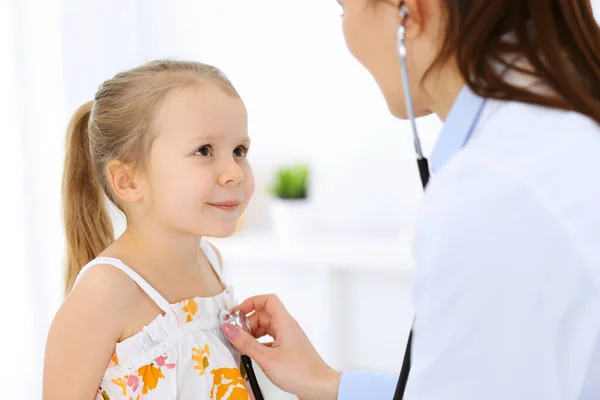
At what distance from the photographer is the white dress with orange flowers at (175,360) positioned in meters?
1.21

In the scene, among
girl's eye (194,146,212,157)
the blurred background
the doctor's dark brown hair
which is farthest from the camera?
the blurred background

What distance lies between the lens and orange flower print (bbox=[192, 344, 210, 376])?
1.25 metres

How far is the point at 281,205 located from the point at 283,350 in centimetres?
168

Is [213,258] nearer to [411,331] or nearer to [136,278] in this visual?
[136,278]

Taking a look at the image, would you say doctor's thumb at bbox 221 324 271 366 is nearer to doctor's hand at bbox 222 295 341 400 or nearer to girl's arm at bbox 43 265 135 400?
doctor's hand at bbox 222 295 341 400

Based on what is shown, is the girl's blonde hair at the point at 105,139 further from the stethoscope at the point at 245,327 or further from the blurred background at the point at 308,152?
the blurred background at the point at 308,152

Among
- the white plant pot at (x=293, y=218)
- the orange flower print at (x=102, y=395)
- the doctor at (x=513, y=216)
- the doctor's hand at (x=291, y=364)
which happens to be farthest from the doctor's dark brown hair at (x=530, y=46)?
the white plant pot at (x=293, y=218)

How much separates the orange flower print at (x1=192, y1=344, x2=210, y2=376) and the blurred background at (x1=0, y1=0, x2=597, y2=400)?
57.8 inches

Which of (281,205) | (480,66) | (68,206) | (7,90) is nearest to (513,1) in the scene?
(480,66)

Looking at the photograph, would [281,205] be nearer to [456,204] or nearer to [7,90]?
[7,90]

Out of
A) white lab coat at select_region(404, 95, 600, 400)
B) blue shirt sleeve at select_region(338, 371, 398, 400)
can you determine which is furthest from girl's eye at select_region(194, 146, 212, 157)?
white lab coat at select_region(404, 95, 600, 400)

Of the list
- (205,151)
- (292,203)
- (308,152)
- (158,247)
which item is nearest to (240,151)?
(205,151)

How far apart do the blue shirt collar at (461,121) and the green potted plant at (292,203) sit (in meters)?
2.07

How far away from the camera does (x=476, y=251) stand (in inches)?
29.2
